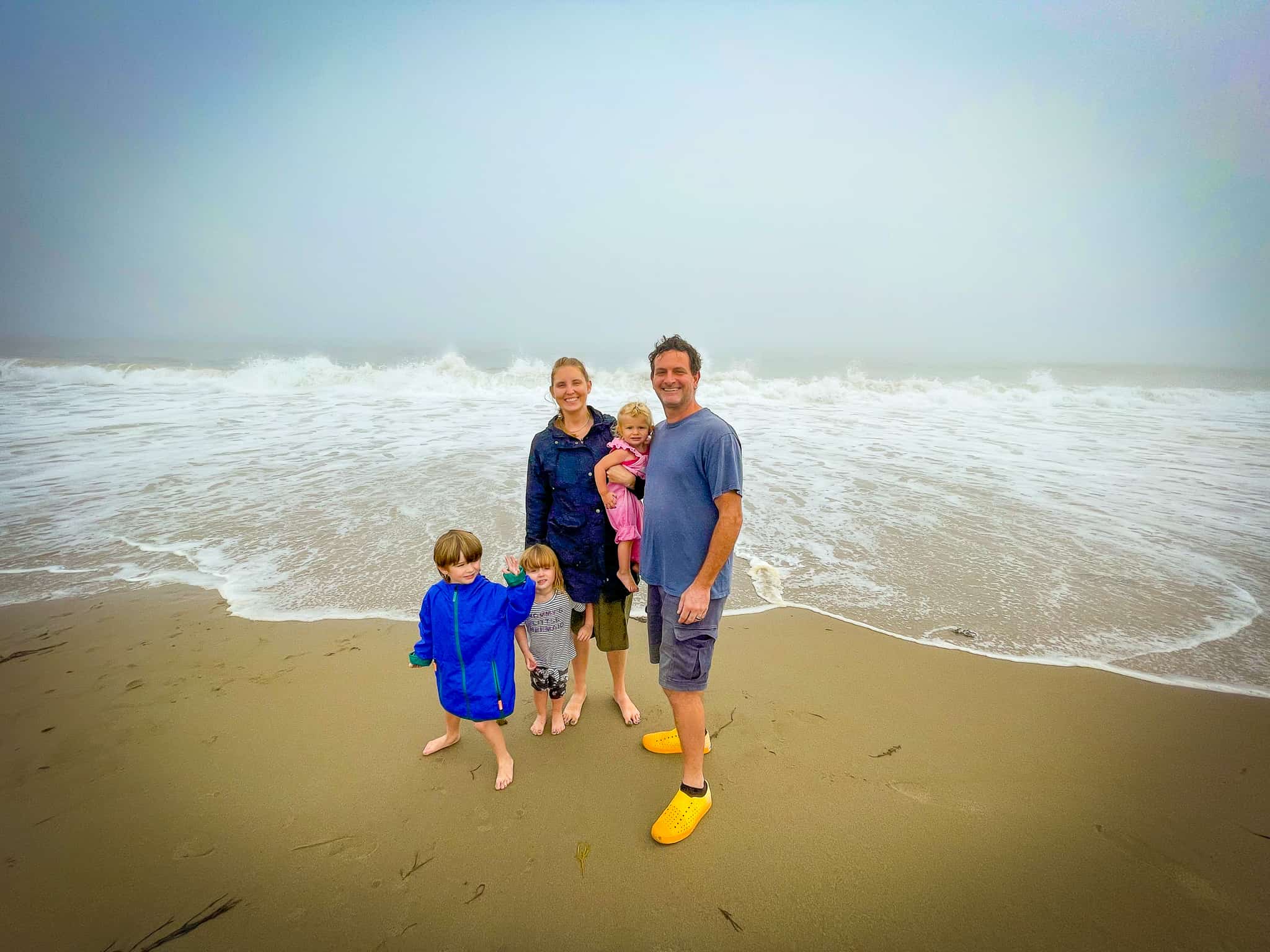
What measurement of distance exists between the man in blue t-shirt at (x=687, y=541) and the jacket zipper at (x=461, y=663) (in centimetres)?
91

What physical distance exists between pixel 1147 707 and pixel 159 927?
5.18 metres

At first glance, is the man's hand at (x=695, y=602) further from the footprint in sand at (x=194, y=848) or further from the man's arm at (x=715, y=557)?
the footprint in sand at (x=194, y=848)

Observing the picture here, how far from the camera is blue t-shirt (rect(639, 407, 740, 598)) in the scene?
89.4 inches

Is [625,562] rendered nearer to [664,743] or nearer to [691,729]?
[691,729]

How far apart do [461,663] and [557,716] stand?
0.86m

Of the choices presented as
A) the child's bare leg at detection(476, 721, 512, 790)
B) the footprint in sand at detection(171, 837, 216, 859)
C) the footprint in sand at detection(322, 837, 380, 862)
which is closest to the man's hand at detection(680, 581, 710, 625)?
the child's bare leg at detection(476, 721, 512, 790)

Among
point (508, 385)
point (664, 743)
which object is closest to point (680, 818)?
point (664, 743)

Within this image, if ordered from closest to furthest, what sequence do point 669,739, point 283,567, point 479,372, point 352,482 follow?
point 669,739 < point 283,567 < point 352,482 < point 479,372

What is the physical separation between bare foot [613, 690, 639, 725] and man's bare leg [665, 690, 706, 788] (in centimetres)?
76

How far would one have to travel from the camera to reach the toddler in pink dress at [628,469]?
2799 millimetres

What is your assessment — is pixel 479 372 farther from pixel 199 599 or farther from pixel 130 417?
pixel 199 599

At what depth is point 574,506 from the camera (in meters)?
2.97

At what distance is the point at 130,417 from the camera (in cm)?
1377

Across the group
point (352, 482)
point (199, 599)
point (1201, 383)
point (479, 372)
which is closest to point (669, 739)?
point (199, 599)
